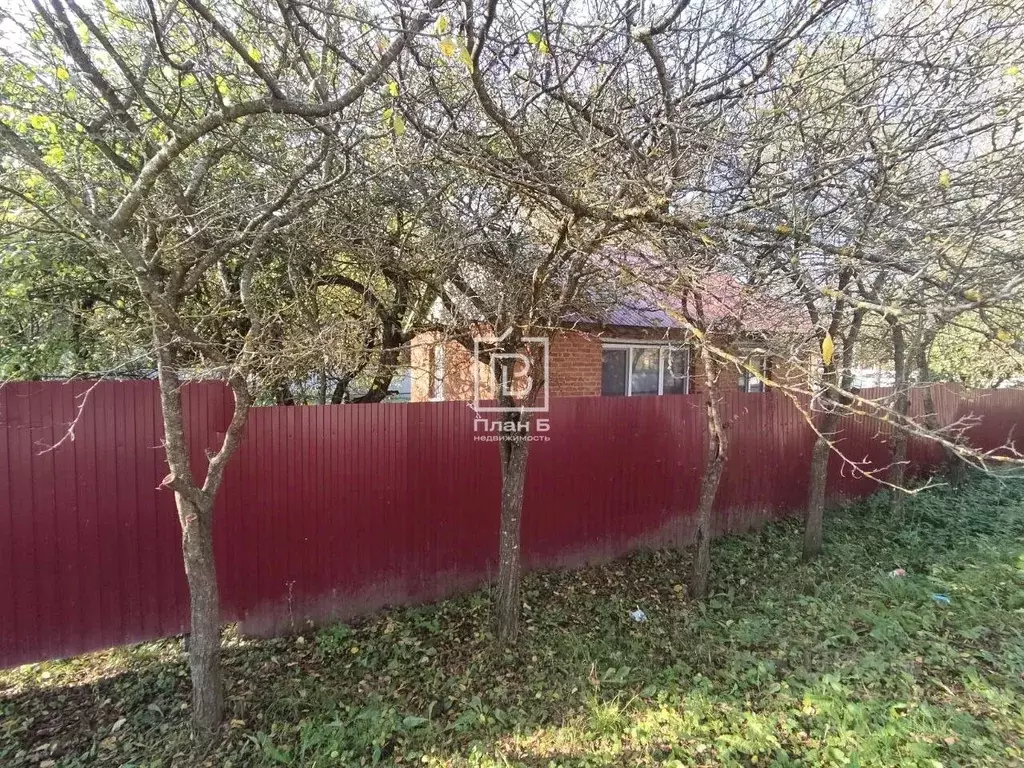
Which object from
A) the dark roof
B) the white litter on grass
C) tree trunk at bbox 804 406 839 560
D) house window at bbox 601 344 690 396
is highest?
the dark roof

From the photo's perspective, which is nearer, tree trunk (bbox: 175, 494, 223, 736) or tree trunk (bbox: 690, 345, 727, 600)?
tree trunk (bbox: 175, 494, 223, 736)

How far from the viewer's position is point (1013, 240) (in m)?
3.97

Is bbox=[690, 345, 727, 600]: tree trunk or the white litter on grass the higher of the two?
bbox=[690, 345, 727, 600]: tree trunk

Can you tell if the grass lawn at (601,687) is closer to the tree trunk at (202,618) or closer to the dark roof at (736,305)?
the tree trunk at (202,618)

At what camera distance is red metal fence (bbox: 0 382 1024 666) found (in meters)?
3.38

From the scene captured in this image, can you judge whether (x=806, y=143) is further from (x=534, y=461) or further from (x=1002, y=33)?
(x=534, y=461)

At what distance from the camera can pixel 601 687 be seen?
11.4 feet

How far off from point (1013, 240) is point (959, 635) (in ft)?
9.82

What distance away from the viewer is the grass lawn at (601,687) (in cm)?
284

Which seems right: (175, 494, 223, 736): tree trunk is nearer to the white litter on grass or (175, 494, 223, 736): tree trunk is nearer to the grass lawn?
the grass lawn

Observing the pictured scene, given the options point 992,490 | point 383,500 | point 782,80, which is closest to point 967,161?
point 782,80

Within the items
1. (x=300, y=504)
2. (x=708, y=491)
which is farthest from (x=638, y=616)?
(x=300, y=504)

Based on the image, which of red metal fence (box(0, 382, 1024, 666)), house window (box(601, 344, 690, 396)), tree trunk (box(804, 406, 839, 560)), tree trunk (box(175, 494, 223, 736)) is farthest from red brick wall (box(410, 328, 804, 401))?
tree trunk (box(175, 494, 223, 736))

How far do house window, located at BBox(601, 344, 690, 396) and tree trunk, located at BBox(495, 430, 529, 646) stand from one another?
3.94 metres
